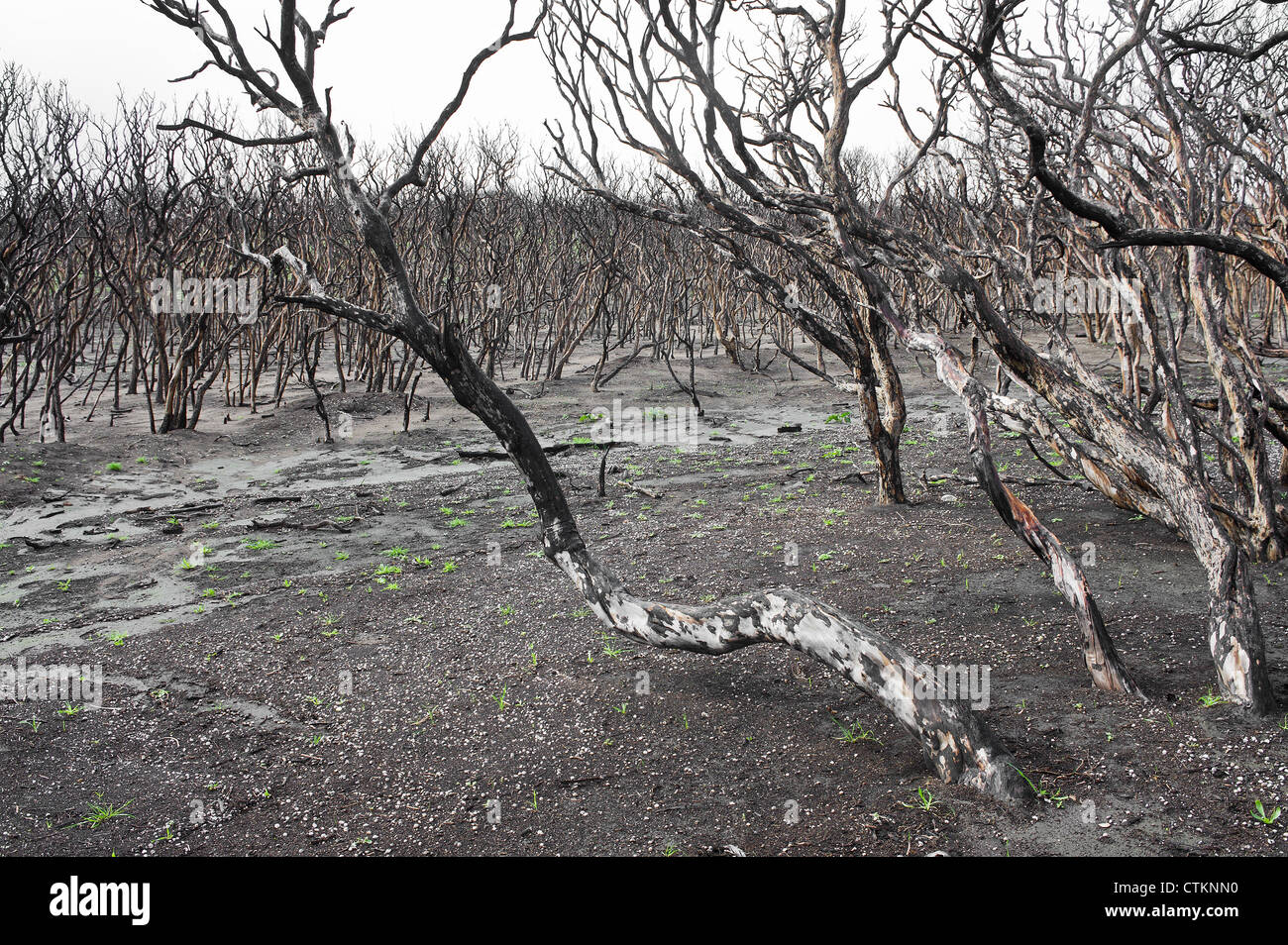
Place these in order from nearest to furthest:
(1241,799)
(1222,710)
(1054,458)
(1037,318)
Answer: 1. (1241,799)
2. (1222,710)
3. (1037,318)
4. (1054,458)

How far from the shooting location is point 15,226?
1053 centimetres

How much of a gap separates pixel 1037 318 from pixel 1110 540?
2090mm

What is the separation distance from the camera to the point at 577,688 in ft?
15.2

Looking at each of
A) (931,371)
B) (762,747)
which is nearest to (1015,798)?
(762,747)

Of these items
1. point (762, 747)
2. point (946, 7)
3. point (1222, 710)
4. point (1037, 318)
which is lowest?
point (762, 747)

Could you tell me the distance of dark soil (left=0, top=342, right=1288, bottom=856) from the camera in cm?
330

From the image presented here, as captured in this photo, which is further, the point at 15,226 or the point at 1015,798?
the point at 15,226

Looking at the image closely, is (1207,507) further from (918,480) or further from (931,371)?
(931,371)

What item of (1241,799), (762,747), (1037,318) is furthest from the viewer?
Result: (1037,318)

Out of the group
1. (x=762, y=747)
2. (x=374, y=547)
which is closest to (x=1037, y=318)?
(x=762, y=747)

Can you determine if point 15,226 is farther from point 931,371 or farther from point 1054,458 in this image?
point 931,371

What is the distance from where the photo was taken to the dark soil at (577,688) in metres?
3.30

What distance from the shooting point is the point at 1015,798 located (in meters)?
3.15

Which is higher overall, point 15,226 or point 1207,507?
point 15,226
